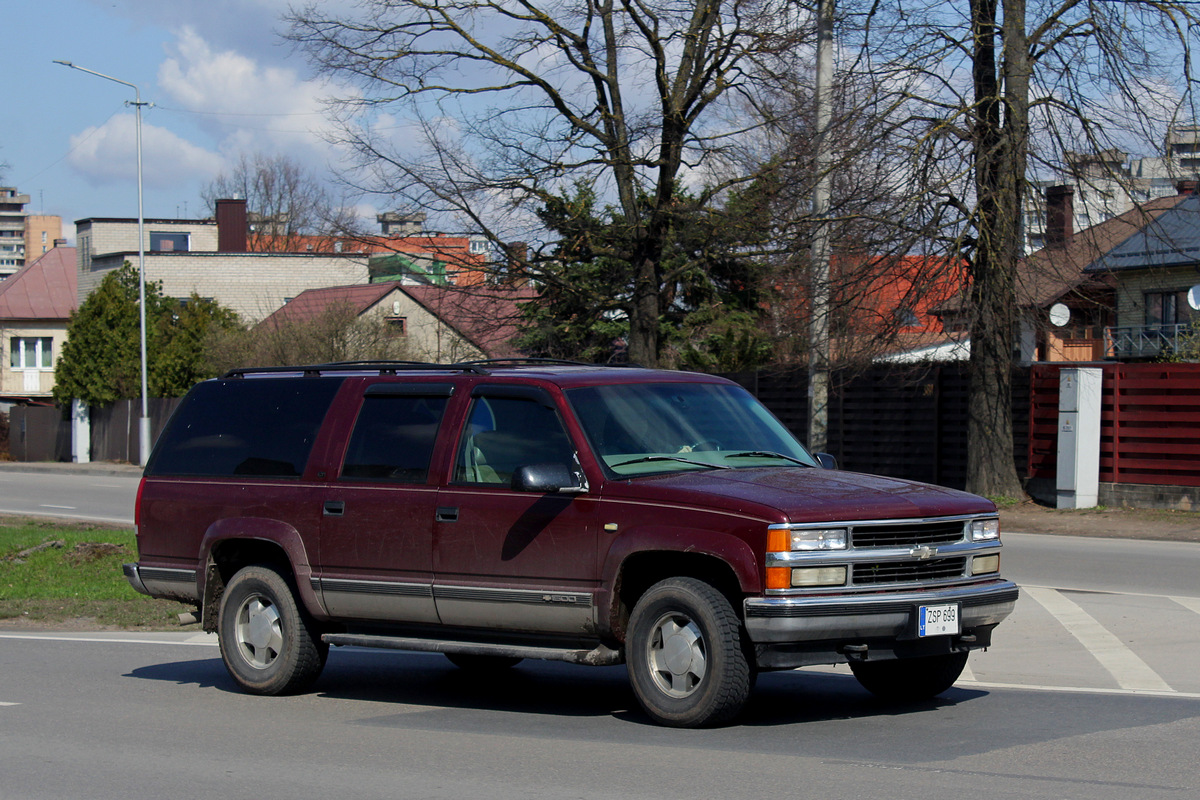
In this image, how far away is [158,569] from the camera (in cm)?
919

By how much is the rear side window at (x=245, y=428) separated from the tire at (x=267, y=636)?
2.35 feet

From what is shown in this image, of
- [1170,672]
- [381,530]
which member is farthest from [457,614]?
[1170,672]

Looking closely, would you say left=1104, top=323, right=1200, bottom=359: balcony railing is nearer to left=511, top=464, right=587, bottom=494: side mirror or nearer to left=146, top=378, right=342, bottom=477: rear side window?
left=146, top=378, right=342, bottom=477: rear side window

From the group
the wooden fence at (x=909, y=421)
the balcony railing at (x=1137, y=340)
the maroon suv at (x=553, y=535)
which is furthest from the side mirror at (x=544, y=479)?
the balcony railing at (x=1137, y=340)

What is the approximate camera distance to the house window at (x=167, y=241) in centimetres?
7006

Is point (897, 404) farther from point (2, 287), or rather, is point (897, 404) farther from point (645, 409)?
point (2, 287)

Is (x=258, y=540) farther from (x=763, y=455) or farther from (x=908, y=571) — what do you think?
(x=908, y=571)

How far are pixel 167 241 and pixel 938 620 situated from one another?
68215 millimetres

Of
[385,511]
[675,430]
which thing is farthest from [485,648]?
[675,430]

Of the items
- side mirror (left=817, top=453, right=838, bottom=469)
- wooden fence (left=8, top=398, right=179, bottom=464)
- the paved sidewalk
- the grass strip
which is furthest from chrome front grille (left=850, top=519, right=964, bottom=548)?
wooden fence (left=8, top=398, right=179, bottom=464)

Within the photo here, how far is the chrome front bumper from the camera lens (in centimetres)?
661

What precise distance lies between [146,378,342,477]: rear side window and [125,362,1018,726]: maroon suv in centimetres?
2

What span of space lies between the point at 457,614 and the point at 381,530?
71 centimetres

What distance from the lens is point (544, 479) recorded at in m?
7.23
